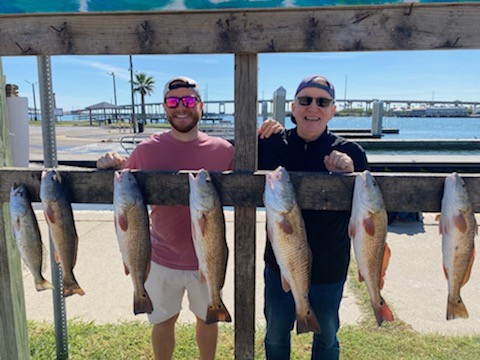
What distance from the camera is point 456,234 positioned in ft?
5.69

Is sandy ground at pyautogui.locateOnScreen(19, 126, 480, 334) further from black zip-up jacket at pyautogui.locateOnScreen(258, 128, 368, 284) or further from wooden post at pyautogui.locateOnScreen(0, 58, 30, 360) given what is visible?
black zip-up jacket at pyautogui.locateOnScreen(258, 128, 368, 284)

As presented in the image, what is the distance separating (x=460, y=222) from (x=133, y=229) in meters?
1.56

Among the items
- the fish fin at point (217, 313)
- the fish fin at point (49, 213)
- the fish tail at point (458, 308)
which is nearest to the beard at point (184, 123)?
the fish fin at point (49, 213)

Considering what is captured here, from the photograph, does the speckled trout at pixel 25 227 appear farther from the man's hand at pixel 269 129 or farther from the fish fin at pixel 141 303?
the man's hand at pixel 269 129

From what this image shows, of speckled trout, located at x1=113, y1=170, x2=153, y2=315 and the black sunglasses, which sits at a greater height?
the black sunglasses

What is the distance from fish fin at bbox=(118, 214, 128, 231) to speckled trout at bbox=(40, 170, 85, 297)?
28 cm

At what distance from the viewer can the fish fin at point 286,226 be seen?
1.82 meters

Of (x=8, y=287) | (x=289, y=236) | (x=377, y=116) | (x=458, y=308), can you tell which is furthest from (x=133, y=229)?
(x=377, y=116)

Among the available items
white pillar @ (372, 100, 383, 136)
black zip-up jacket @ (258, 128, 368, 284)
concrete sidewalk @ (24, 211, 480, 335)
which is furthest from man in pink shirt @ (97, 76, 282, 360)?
white pillar @ (372, 100, 383, 136)

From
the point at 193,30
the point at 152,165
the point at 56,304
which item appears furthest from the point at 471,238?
the point at 56,304

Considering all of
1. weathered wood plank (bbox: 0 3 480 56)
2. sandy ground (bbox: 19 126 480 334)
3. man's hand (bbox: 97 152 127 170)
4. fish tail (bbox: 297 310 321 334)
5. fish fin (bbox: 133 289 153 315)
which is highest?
weathered wood plank (bbox: 0 3 480 56)

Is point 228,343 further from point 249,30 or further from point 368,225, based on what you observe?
point 249,30

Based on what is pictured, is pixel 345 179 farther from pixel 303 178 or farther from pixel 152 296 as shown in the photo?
pixel 152 296

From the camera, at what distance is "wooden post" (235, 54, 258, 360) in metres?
1.92
